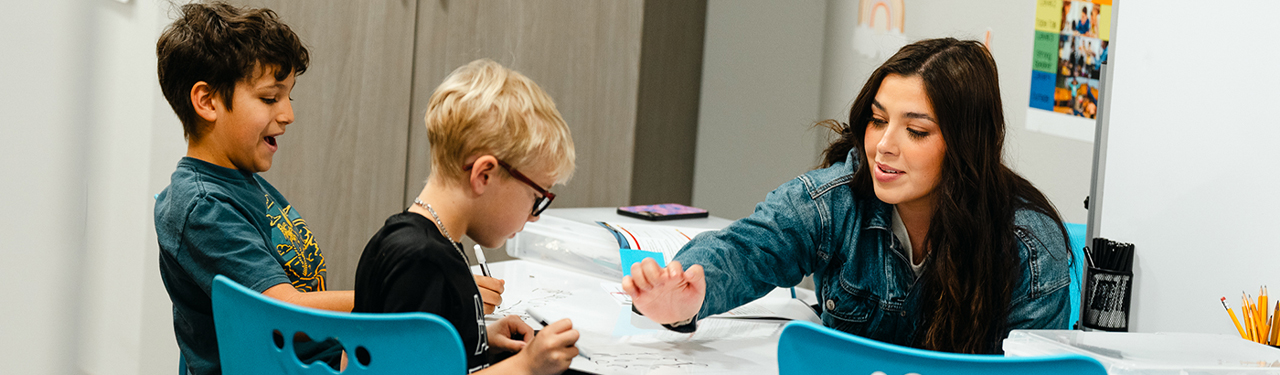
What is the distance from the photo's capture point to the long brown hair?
44.7 inches

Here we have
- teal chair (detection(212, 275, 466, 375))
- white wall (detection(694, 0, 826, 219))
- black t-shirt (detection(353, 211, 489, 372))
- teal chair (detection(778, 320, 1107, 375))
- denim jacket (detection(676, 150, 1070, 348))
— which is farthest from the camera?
white wall (detection(694, 0, 826, 219))

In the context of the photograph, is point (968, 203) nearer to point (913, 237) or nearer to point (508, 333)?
point (913, 237)

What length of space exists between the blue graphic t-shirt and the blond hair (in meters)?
0.27

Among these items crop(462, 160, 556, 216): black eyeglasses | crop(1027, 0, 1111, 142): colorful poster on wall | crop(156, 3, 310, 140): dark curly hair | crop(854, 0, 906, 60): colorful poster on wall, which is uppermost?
crop(854, 0, 906, 60): colorful poster on wall

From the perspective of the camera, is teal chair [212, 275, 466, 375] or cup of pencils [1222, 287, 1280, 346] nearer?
teal chair [212, 275, 466, 375]

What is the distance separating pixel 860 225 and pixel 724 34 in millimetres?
1613

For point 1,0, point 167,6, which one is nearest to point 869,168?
point 167,6

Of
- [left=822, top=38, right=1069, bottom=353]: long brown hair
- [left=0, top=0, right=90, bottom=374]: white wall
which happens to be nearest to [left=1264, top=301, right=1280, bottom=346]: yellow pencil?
[left=822, top=38, right=1069, bottom=353]: long brown hair

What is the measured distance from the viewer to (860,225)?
1266 mm

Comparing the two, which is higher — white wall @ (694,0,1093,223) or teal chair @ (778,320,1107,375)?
white wall @ (694,0,1093,223)

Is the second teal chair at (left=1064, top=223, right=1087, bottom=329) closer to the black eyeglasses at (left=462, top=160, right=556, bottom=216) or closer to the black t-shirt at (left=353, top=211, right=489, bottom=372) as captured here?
the black eyeglasses at (left=462, top=160, right=556, bottom=216)

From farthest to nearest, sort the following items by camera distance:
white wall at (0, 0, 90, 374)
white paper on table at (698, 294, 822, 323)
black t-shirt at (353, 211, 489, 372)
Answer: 1. white wall at (0, 0, 90, 374)
2. white paper on table at (698, 294, 822, 323)
3. black t-shirt at (353, 211, 489, 372)

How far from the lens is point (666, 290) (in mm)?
1123

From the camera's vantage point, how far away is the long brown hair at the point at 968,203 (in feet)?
3.73
